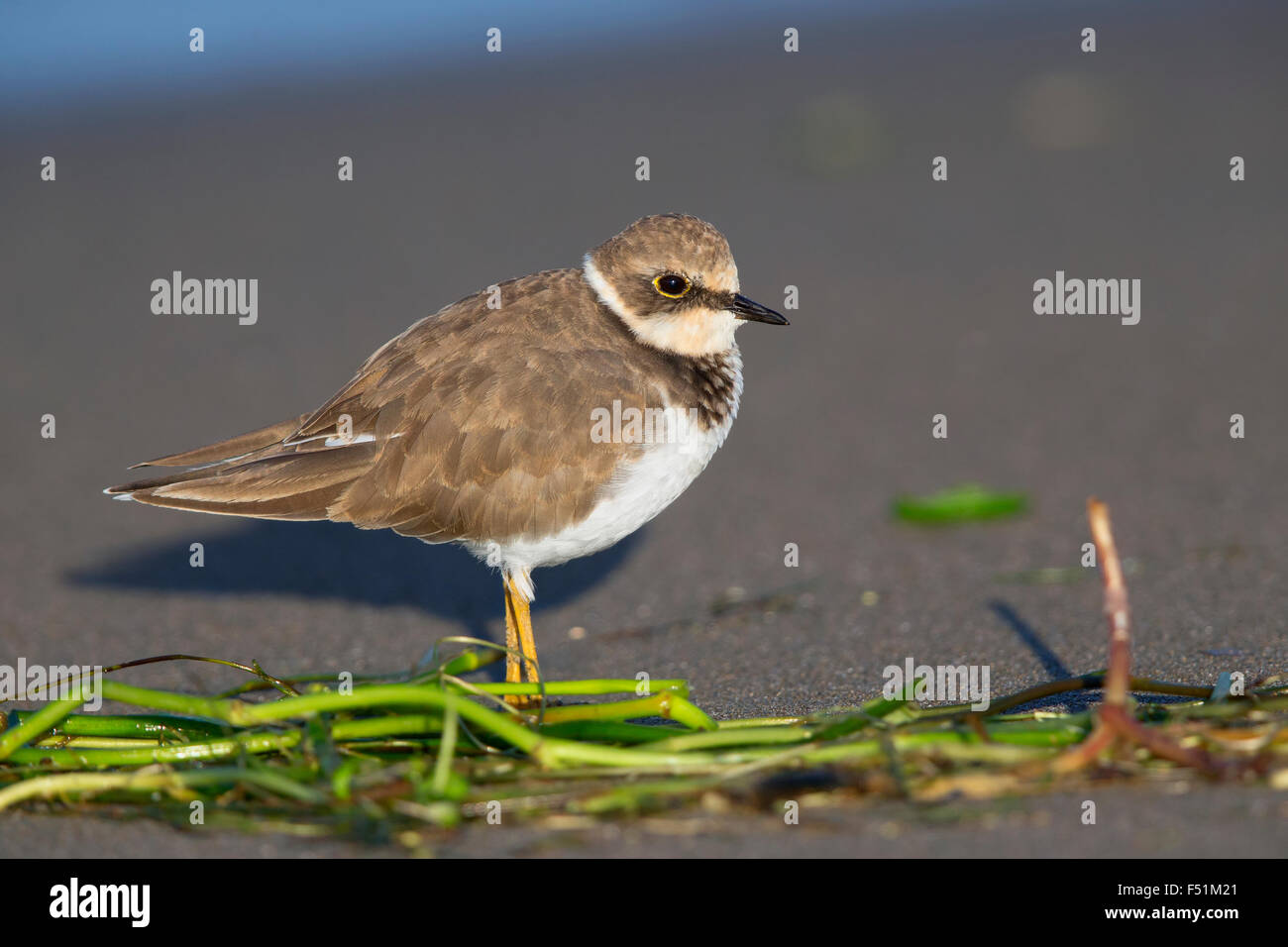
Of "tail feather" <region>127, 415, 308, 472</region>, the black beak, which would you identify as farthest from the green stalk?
the black beak

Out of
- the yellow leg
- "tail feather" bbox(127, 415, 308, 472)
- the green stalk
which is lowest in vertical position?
the green stalk

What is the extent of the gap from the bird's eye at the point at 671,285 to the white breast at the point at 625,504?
1.79 ft

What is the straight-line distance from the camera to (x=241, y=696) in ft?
15.6

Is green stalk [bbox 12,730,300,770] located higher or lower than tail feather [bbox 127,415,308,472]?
lower

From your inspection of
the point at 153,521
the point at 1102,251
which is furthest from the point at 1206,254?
the point at 153,521

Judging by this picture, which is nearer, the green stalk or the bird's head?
the green stalk

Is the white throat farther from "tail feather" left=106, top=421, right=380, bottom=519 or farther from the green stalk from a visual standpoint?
the green stalk

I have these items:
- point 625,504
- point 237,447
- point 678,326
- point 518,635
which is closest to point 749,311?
point 678,326

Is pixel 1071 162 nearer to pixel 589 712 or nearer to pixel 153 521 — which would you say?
pixel 153 521

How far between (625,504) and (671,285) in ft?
3.00

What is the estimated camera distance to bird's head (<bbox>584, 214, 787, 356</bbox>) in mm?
4867

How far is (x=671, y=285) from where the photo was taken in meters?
4.88

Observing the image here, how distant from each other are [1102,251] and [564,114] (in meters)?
5.30

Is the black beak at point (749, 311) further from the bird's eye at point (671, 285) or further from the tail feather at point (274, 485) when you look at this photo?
the tail feather at point (274, 485)
